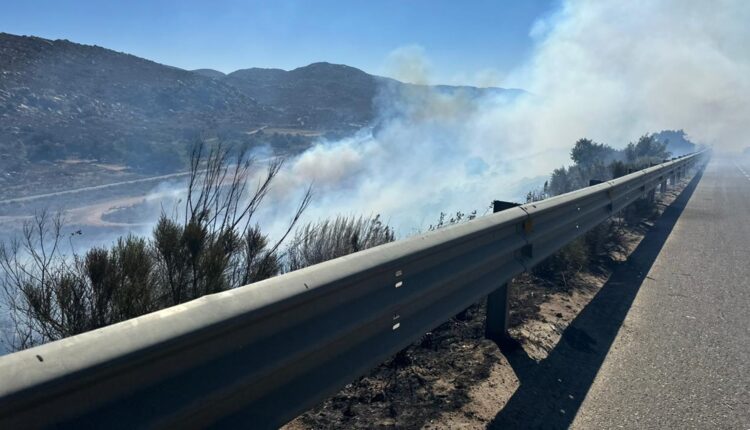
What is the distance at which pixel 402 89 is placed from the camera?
264 feet

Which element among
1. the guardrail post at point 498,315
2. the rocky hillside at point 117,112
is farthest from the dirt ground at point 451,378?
the rocky hillside at point 117,112

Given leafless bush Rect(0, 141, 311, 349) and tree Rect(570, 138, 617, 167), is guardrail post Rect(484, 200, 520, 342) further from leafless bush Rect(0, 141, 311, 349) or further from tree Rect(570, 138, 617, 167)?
tree Rect(570, 138, 617, 167)

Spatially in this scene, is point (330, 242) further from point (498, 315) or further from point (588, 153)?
point (588, 153)

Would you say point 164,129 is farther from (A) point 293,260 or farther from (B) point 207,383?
(B) point 207,383

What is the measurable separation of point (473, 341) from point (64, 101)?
46548mm

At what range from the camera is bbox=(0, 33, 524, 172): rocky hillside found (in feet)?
112

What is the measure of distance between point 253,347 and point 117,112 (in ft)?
165

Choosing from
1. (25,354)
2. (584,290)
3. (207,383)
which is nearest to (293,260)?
(584,290)

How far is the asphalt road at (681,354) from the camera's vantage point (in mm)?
2916

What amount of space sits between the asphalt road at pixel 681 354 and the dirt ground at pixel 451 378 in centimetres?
49

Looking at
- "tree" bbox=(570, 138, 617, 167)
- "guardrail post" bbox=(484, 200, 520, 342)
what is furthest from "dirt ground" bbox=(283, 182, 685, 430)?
"tree" bbox=(570, 138, 617, 167)

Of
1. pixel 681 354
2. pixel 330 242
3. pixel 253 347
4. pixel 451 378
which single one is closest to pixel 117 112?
pixel 330 242

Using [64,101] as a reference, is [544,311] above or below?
below

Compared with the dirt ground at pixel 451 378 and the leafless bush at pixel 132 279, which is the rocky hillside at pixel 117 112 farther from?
the dirt ground at pixel 451 378
